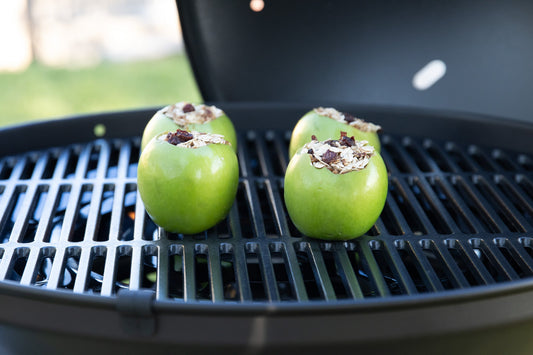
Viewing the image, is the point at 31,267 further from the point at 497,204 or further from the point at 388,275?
the point at 497,204

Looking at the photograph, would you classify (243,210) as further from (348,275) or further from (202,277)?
(348,275)

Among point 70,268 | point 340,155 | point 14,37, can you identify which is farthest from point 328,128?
point 14,37

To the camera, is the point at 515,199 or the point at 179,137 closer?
the point at 179,137

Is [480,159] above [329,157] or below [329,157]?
above

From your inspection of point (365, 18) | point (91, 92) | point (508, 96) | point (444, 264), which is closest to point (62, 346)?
point (444, 264)

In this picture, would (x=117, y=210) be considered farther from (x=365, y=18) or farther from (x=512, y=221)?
(x=365, y=18)

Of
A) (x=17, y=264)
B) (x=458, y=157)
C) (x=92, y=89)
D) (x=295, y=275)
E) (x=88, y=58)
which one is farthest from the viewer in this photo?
(x=88, y=58)

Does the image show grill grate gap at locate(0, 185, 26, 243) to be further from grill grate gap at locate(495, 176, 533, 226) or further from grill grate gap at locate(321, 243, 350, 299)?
grill grate gap at locate(495, 176, 533, 226)

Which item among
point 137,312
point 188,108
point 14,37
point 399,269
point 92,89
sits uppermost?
point 14,37

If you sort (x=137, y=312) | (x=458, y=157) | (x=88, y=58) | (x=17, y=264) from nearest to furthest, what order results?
1. (x=137, y=312)
2. (x=17, y=264)
3. (x=458, y=157)
4. (x=88, y=58)
